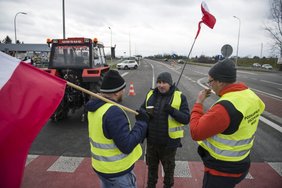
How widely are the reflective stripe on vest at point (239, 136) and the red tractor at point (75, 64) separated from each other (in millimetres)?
6087

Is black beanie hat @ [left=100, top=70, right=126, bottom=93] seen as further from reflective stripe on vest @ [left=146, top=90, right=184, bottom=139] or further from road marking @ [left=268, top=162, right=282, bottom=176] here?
road marking @ [left=268, top=162, right=282, bottom=176]

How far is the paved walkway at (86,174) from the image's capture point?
4469 mm

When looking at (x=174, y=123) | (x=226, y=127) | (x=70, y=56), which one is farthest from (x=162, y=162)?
(x=70, y=56)

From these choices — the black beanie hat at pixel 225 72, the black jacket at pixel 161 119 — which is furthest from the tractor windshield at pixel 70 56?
the black beanie hat at pixel 225 72

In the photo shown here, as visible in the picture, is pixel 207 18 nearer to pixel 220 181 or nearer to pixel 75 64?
pixel 220 181

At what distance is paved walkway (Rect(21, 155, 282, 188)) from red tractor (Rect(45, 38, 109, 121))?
310 centimetres

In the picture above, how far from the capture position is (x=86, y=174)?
4785 mm

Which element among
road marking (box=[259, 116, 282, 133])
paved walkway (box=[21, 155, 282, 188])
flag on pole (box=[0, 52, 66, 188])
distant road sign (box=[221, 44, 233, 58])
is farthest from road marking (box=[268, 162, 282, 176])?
distant road sign (box=[221, 44, 233, 58])

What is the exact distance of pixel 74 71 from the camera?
889cm

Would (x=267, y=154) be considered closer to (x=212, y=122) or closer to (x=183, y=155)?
(x=183, y=155)

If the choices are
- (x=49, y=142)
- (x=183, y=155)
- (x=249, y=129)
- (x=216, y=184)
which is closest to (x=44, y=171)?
(x=49, y=142)

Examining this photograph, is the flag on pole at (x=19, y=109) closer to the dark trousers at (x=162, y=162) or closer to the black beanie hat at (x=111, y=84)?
the black beanie hat at (x=111, y=84)

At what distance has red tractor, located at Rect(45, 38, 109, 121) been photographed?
8.39 metres

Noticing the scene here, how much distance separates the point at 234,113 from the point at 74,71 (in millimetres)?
7228
